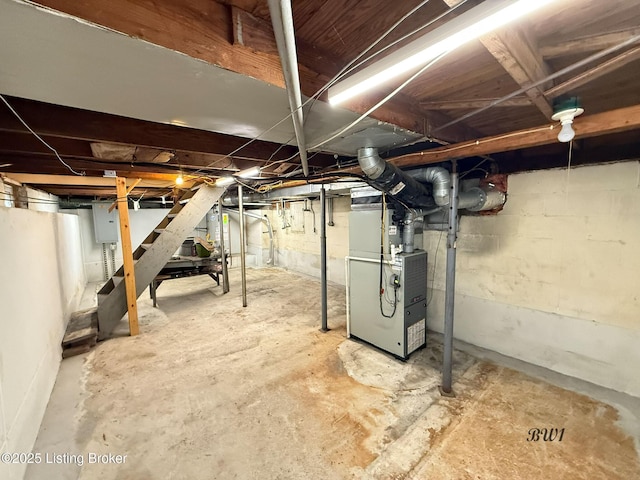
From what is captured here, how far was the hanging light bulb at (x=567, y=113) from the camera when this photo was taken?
130 cm

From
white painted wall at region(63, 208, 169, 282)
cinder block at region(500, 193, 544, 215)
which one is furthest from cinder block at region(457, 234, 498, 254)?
white painted wall at region(63, 208, 169, 282)

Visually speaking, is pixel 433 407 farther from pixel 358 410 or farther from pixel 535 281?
pixel 535 281

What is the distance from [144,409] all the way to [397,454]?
1957 mm

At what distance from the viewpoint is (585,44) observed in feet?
3.43

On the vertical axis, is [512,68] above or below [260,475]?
above

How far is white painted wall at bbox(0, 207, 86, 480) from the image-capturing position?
1.53 metres

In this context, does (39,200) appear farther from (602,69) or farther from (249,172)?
(602,69)

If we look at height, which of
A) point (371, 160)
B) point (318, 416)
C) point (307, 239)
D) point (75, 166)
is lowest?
point (318, 416)

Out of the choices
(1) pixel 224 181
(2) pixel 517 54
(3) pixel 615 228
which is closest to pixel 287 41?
(2) pixel 517 54

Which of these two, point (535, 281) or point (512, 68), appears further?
point (535, 281)

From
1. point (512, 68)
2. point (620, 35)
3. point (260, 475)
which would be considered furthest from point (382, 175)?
point (260, 475)

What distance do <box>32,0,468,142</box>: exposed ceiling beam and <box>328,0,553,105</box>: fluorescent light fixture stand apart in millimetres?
297

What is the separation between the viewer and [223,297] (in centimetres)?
486

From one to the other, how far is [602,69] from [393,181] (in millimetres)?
1236
